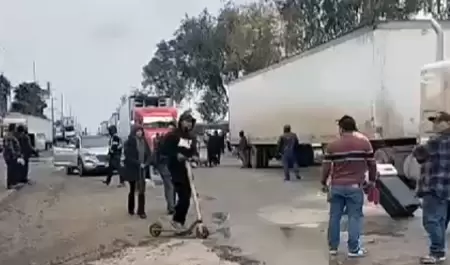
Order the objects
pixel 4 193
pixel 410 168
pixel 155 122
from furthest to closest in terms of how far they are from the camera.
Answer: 1. pixel 155 122
2. pixel 4 193
3. pixel 410 168

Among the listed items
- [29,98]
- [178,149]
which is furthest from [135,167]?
[29,98]

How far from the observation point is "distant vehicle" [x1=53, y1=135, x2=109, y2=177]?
31.7 metres

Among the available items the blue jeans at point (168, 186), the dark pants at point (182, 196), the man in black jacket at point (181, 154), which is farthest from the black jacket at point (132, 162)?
the dark pants at point (182, 196)

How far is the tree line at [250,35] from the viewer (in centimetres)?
4102

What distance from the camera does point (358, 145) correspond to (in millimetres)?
9977

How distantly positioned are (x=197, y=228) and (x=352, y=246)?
3.09 metres

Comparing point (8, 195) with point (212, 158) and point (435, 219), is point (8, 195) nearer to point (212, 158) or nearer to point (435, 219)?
point (435, 219)

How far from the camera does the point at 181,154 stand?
12.5m

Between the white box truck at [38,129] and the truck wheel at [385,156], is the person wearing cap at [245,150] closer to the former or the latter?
the truck wheel at [385,156]

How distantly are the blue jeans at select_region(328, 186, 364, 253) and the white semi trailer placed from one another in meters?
7.82

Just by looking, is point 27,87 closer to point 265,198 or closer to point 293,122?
point 293,122

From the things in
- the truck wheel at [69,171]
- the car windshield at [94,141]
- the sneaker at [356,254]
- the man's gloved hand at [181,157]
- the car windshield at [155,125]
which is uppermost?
the man's gloved hand at [181,157]

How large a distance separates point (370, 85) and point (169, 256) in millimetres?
11044

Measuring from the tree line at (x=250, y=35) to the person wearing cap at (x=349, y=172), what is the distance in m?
24.4
